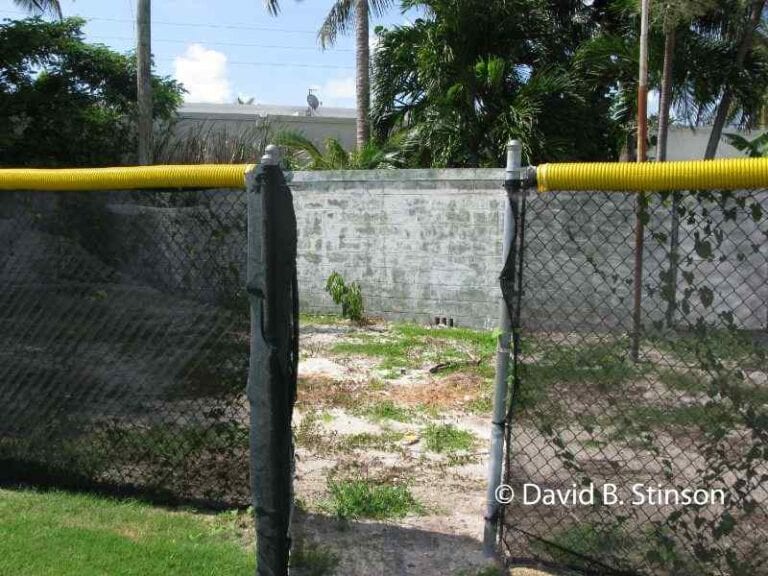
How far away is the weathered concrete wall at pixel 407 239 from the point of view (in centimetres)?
991

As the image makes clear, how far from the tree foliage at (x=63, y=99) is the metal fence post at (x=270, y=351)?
10.8 m

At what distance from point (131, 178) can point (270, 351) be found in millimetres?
1297

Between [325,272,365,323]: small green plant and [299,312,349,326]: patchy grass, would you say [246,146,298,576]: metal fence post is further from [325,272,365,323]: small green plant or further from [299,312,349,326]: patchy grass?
[325,272,365,323]: small green plant

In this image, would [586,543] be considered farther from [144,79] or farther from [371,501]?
[144,79]

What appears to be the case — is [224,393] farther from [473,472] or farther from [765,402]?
[765,402]

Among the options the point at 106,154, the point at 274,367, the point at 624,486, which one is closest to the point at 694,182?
the point at 624,486

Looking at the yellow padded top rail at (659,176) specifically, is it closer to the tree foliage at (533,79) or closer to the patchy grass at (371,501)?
the patchy grass at (371,501)

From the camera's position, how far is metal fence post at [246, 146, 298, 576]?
2953mm

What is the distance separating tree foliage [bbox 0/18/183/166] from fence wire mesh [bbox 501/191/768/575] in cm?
1118

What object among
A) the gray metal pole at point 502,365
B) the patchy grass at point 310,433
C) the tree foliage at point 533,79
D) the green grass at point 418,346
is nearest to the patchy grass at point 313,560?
the gray metal pole at point 502,365

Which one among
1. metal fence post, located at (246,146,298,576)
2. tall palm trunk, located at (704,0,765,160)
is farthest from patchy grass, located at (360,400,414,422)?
tall palm trunk, located at (704,0,765,160)

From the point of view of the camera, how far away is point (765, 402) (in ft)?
9.70

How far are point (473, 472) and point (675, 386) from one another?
1885mm

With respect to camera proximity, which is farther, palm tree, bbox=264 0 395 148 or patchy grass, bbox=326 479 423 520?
palm tree, bbox=264 0 395 148
